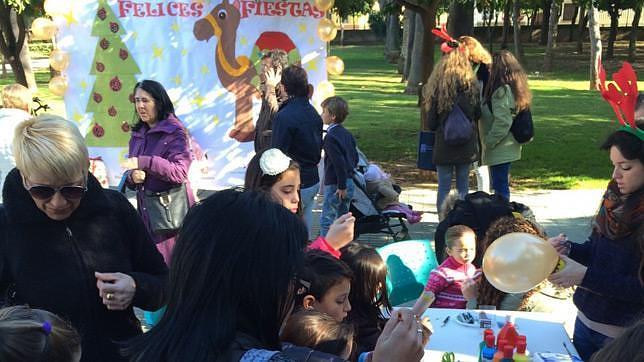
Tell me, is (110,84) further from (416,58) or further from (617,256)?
(416,58)

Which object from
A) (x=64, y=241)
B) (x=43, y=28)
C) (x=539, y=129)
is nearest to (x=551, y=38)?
(x=539, y=129)

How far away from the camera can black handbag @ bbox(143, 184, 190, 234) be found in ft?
14.0

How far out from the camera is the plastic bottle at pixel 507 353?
2.55 m

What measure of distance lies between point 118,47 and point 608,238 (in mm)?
5267

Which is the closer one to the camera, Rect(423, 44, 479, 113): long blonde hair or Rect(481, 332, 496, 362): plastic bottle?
Rect(481, 332, 496, 362): plastic bottle

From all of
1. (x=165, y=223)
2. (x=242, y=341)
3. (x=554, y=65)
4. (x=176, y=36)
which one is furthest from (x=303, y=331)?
(x=554, y=65)

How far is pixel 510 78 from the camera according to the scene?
602cm

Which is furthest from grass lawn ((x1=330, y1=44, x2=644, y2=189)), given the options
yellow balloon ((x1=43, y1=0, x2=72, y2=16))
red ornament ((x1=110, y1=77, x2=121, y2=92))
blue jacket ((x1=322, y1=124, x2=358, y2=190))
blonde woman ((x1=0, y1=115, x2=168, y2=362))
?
blonde woman ((x1=0, y1=115, x2=168, y2=362))

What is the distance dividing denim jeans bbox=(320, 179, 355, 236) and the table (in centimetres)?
268

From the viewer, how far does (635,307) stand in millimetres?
2672

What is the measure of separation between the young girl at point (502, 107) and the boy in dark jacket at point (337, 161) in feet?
4.22

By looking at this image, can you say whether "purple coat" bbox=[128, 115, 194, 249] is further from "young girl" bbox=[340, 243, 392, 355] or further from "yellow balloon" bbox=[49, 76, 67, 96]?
"yellow balloon" bbox=[49, 76, 67, 96]

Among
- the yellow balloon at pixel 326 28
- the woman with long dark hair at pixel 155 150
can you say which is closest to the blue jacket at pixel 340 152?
the yellow balloon at pixel 326 28

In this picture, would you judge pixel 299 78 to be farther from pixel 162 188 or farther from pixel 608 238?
pixel 608 238
